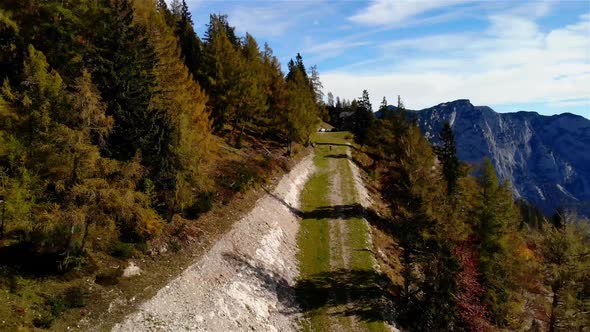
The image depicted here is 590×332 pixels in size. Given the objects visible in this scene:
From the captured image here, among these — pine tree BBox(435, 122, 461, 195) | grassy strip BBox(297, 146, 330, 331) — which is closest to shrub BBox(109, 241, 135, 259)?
grassy strip BBox(297, 146, 330, 331)

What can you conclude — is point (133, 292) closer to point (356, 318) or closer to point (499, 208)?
point (356, 318)

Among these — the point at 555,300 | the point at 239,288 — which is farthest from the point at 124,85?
the point at 555,300

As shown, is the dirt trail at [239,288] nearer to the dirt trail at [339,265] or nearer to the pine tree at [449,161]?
the dirt trail at [339,265]

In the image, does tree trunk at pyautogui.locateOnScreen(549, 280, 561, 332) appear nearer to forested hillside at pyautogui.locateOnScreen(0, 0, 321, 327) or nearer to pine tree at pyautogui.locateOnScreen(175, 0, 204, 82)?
forested hillside at pyautogui.locateOnScreen(0, 0, 321, 327)

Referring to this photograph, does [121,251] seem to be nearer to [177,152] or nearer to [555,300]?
[177,152]

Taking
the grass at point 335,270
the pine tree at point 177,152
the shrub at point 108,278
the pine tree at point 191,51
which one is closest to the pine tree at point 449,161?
the grass at point 335,270
